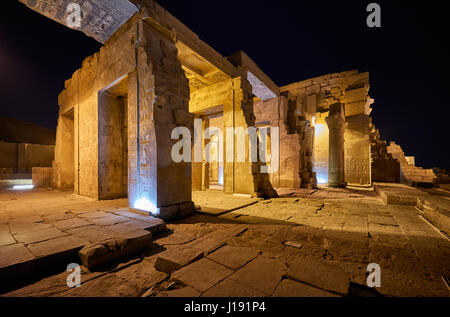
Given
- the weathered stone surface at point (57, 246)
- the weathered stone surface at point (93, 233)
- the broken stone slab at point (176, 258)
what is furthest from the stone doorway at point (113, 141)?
the broken stone slab at point (176, 258)

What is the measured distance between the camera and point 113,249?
2.45 meters

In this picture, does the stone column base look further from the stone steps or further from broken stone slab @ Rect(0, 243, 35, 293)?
broken stone slab @ Rect(0, 243, 35, 293)

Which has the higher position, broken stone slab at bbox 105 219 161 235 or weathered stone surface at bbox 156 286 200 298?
broken stone slab at bbox 105 219 161 235

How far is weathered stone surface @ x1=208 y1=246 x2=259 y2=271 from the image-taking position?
2303 mm

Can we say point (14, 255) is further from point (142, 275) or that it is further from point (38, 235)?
point (142, 275)

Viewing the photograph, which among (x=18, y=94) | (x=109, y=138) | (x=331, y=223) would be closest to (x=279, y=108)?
(x=331, y=223)

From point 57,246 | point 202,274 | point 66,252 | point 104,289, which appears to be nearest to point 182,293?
point 202,274

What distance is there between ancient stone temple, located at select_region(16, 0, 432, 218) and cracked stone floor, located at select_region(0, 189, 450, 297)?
5.64 ft

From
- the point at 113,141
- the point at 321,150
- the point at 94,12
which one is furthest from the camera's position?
the point at 321,150

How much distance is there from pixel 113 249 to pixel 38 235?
4.95 feet

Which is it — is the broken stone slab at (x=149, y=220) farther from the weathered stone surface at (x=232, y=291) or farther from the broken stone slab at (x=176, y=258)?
the weathered stone surface at (x=232, y=291)

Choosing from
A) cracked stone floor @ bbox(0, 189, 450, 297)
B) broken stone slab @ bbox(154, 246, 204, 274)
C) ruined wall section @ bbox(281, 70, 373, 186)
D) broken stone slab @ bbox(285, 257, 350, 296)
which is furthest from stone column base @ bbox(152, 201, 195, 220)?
ruined wall section @ bbox(281, 70, 373, 186)

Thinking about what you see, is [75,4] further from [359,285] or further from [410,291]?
[410,291]

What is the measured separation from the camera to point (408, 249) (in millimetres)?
2787
